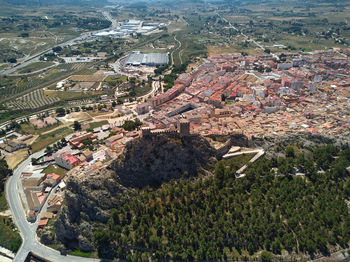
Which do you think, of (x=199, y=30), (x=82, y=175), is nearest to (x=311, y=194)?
(x=82, y=175)

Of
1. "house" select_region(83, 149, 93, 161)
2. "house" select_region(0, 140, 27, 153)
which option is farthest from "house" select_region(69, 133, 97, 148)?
"house" select_region(0, 140, 27, 153)

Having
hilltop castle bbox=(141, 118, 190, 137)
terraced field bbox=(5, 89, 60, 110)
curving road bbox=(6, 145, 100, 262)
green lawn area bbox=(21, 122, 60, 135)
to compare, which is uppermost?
hilltop castle bbox=(141, 118, 190, 137)

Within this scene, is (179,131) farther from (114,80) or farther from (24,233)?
(114,80)

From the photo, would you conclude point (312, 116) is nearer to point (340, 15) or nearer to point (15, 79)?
point (15, 79)

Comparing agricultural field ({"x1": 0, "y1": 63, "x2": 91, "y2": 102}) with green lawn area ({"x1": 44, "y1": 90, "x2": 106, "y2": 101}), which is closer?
green lawn area ({"x1": 44, "y1": 90, "x2": 106, "y2": 101})

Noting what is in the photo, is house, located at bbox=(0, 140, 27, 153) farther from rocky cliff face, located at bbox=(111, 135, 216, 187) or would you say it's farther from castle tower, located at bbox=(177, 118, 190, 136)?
castle tower, located at bbox=(177, 118, 190, 136)

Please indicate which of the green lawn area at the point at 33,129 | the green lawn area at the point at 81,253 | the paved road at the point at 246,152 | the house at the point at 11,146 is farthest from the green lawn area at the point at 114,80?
the green lawn area at the point at 81,253
